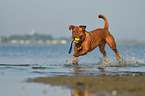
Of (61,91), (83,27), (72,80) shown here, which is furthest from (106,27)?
(61,91)

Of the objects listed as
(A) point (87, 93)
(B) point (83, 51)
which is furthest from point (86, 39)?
(A) point (87, 93)

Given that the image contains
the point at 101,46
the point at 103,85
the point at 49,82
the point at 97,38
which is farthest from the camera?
the point at 101,46

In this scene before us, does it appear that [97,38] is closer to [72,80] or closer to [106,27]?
[106,27]

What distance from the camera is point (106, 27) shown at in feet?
47.3

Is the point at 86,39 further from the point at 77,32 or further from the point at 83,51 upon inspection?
the point at 77,32

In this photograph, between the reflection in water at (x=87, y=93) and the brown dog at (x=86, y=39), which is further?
the brown dog at (x=86, y=39)

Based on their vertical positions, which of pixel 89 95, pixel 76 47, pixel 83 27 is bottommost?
pixel 89 95

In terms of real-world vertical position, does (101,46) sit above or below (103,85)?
above

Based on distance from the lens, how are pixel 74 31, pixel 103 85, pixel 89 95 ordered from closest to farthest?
pixel 89 95, pixel 103 85, pixel 74 31

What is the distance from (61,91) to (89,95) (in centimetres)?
78

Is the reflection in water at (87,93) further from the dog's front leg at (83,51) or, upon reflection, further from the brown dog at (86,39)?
the dog's front leg at (83,51)

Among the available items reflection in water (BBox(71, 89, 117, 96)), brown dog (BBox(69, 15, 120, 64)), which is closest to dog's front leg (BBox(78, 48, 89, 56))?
brown dog (BBox(69, 15, 120, 64))

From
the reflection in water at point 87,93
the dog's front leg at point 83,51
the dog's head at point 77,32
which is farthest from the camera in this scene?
the dog's front leg at point 83,51

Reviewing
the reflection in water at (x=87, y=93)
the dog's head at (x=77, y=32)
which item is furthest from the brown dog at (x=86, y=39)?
the reflection in water at (x=87, y=93)
